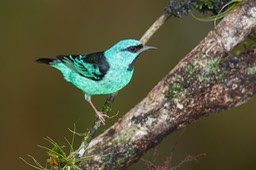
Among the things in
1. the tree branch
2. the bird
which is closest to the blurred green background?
the bird

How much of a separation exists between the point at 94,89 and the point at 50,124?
1.29 metres

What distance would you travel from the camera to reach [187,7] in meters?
2.69

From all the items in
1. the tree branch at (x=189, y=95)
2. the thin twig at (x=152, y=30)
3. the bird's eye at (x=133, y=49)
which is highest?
the bird's eye at (x=133, y=49)

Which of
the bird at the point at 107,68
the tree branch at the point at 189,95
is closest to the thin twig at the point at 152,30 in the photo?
the bird at the point at 107,68

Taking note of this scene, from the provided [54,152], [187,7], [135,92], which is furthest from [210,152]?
[54,152]

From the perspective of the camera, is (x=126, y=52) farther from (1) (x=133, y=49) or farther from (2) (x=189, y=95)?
(2) (x=189, y=95)

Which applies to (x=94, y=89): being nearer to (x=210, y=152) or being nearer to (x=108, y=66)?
(x=108, y=66)

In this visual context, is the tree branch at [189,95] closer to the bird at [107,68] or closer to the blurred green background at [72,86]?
the bird at [107,68]

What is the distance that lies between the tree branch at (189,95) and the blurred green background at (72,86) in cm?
133

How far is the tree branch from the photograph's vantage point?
241 cm

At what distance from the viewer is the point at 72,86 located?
3855 millimetres

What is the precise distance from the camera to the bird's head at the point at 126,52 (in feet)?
8.04

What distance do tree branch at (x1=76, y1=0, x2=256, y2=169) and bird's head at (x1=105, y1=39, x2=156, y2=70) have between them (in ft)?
0.67

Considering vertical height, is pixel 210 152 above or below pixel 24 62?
below
